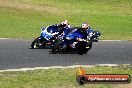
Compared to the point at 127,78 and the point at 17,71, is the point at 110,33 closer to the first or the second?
the point at 17,71

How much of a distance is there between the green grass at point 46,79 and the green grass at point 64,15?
12.8 meters

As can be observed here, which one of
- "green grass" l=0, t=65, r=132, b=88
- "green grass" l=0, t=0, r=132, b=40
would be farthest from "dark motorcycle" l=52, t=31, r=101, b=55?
"green grass" l=0, t=0, r=132, b=40

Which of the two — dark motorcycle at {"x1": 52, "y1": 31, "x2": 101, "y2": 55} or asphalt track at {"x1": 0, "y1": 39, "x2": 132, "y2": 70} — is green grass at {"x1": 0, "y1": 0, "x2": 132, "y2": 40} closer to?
asphalt track at {"x1": 0, "y1": 39, "x2": 132, "y2": 70}

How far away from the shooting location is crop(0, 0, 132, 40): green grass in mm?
33750

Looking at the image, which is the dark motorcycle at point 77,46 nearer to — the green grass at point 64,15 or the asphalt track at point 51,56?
the asphalt track at point 51,56

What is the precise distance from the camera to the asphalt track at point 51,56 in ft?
60.5

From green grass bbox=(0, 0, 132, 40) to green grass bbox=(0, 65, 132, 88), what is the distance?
42.0 feet

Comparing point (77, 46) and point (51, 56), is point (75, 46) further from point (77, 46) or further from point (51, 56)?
point (51, 56)

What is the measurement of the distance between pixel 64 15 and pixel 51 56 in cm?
2607

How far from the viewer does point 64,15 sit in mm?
46469

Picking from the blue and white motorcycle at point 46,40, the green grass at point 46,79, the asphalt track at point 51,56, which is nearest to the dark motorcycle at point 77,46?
the asphalt track at point 51,56

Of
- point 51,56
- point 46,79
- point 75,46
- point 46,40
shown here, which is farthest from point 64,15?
point 46,79

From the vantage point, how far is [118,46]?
25344 mm

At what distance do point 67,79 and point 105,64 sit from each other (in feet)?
14.8
